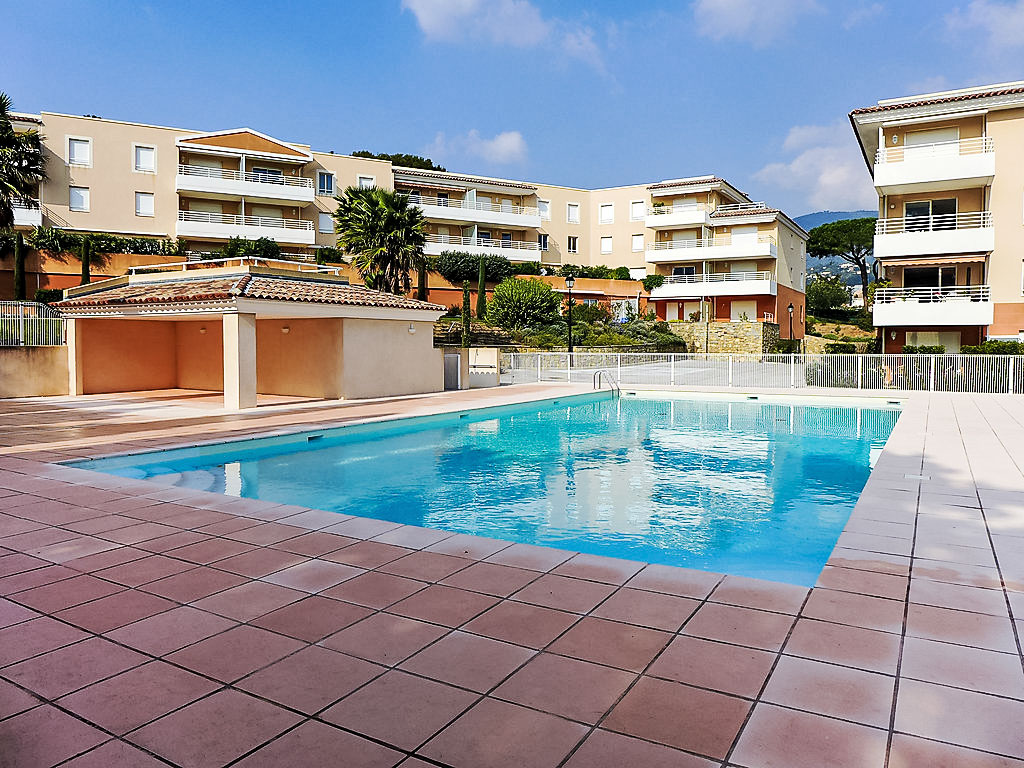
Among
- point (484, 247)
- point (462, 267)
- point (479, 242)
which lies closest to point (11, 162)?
point (462, 267)

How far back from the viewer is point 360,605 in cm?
425

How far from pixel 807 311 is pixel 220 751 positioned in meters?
57.6

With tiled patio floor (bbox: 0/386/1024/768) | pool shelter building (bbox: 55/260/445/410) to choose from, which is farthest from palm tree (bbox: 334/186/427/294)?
tiled patio floor (bbox: 0/386/1024/768)

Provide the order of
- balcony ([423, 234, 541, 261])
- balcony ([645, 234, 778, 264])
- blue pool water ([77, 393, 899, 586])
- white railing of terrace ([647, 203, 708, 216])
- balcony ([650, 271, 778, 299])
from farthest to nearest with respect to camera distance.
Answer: balcony ([423, 234, 541, 261]) → white railing of terrace ([647, 203, 708, 216]) → balcony ([645, 234, 778, 264]) → balcony ([650, 271, 778, 299]) → blue pool water ([77, 393, 899, 586])

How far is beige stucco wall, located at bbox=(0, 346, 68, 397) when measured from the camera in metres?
18.7

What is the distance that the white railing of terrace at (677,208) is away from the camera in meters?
45.8

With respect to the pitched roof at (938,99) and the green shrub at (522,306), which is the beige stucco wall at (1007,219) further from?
the green shrub at (522,306)

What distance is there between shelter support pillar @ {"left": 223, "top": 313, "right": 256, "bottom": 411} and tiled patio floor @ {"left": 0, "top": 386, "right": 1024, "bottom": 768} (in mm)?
9863

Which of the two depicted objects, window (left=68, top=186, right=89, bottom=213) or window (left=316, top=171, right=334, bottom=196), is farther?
window (left=316, top=171, right=334, bottom=196)

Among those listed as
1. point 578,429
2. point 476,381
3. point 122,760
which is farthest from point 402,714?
point 476,381

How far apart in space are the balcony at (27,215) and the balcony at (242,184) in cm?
664

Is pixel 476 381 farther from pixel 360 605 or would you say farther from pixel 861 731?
pixel 861 731

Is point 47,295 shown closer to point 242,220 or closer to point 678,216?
point 242,220

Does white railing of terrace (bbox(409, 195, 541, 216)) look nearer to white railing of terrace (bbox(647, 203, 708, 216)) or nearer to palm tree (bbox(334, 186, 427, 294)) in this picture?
white railing of terrace (bbox(647, 203, 708, 216))
